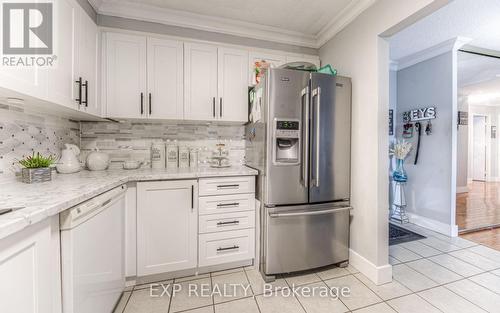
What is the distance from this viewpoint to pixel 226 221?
6.52 ft

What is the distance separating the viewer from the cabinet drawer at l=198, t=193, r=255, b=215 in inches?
75.7

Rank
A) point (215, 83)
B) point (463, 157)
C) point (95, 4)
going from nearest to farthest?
point (95, 4) → point (215, 83) → point (463, 157)

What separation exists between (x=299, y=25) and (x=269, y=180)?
179 centimetres

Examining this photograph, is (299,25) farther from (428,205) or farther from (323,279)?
(428,205)

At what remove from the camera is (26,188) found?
1188mm

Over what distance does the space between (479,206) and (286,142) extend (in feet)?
14.6

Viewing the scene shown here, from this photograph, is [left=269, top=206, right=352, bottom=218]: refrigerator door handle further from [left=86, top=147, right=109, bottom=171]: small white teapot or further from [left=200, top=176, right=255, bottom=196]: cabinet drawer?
[left=86, top=147, right=109, bottom=171]: small white teapot

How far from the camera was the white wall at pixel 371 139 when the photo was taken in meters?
1.82

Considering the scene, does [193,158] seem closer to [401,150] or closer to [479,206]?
[401,150]

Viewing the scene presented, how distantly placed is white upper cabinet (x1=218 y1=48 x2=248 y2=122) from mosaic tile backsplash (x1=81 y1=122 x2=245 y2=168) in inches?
11.5

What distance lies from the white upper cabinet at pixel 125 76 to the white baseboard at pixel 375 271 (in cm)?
251

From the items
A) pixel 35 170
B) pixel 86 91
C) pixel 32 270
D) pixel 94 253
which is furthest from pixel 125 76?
pixel 32 270

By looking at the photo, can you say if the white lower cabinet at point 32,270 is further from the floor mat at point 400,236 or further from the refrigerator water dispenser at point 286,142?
the floor mat at point 400,236

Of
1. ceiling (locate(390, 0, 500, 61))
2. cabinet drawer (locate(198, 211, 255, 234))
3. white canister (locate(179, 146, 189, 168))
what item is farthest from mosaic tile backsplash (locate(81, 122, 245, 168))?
ceiling (locate(390, 0, 500, 61))
